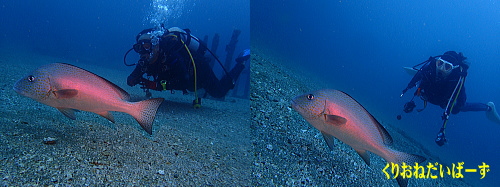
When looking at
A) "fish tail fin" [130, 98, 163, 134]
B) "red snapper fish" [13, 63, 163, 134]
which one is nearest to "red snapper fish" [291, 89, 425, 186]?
"fish tail fin" [130, 98, 163, 134]

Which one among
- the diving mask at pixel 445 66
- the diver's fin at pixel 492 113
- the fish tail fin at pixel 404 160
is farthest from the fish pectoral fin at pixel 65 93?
the diver's fin at pixel 492 113

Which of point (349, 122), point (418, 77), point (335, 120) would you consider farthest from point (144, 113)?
point (418, 77)

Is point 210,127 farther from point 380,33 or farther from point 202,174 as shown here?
point 380,33

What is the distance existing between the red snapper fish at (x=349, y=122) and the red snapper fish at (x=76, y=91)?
1.47 m

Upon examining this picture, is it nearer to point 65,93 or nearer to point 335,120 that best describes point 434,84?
point 335,120

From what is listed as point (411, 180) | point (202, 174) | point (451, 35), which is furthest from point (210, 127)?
point (451, 35)

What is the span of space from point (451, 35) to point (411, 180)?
148 metres

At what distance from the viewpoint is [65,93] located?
82.0 inches

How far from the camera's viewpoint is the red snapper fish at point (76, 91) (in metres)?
2.08

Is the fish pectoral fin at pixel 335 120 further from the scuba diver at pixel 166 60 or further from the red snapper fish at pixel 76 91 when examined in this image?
the scuba diver at pixel 166 60

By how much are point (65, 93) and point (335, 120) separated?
2.35 metres

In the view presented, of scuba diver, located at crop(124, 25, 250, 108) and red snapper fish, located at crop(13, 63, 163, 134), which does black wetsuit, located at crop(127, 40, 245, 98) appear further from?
red snapper fish, located at crop(13, 63, 163, 134)

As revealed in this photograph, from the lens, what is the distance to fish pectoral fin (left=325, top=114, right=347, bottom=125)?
2.03 meters

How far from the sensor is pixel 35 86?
6.81 feet
